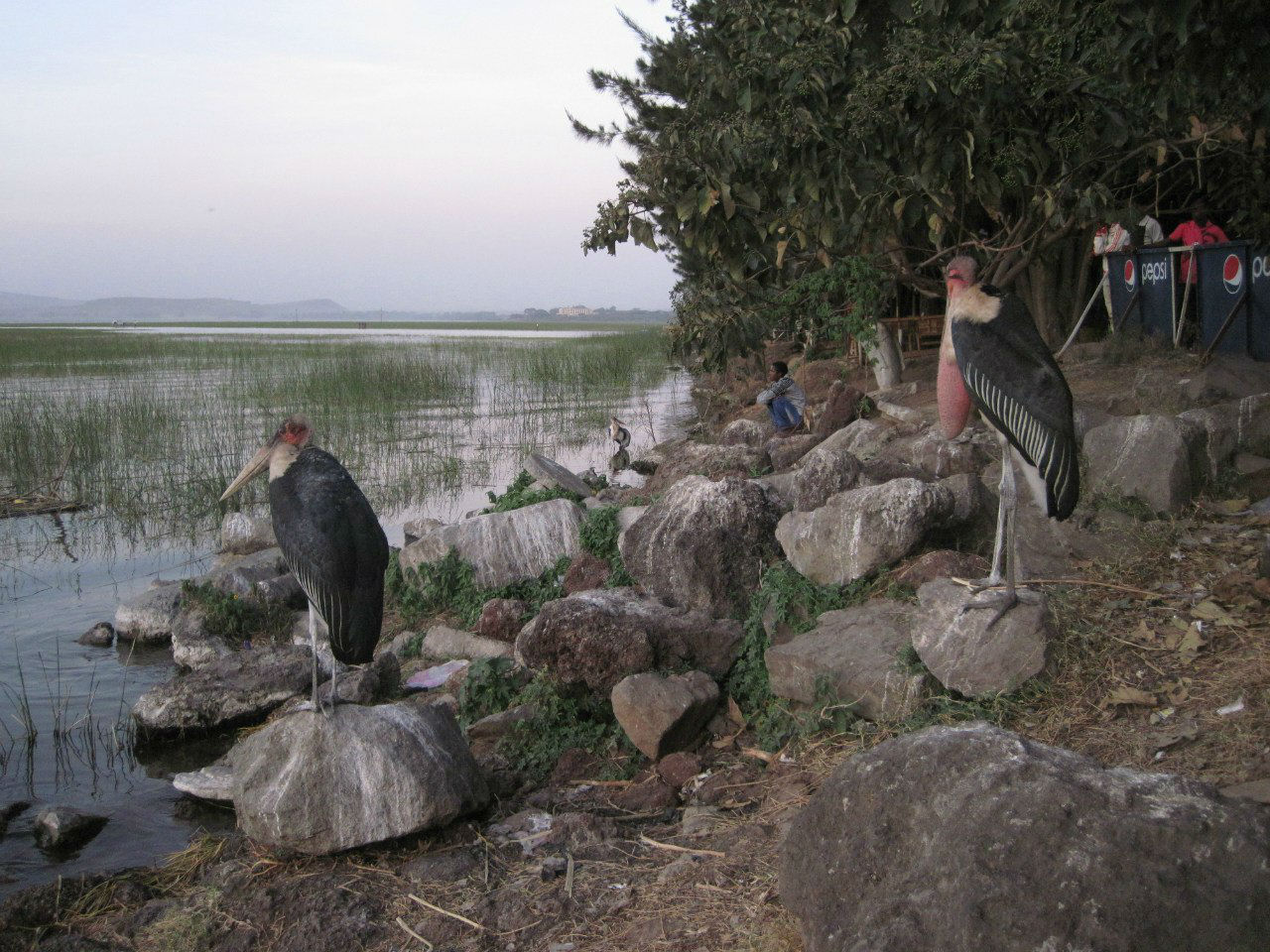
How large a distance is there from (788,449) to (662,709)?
448 cm

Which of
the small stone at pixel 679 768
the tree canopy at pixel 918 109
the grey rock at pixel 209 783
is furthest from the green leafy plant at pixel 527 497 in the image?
the small stone at pixel 679 768

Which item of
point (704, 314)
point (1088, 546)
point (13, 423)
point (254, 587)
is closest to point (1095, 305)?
point (704, 314)

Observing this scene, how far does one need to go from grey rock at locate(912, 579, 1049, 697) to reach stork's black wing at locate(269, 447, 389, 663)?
8.26 ft

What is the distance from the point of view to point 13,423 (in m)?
14.6

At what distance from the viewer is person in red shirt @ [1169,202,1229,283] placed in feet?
33.7

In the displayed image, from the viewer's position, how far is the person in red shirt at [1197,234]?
1027cm

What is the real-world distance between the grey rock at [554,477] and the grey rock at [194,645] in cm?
315

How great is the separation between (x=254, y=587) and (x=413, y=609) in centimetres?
133

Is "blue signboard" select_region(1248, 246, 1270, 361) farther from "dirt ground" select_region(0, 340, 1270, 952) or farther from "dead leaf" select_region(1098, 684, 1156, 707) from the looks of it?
"dead leaf" select_region(1098, 684, 1156, 707)

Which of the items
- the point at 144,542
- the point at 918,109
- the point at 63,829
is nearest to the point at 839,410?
the point at 918,109

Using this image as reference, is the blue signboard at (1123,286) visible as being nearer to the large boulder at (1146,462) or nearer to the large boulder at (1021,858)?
the large boulder at (1146,462)

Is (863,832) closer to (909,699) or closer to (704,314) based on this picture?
(909,699)

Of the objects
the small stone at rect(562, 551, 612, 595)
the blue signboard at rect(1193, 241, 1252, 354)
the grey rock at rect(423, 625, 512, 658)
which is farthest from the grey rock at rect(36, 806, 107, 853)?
the blue signboard at rect(1193, 241, 1252, 354)

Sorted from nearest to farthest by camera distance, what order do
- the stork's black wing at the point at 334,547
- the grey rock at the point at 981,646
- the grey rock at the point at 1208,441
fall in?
the grey rock at the point at 981,646, the stork's black wing at the point at 334,547, the grey rock at the point at 1208,441
